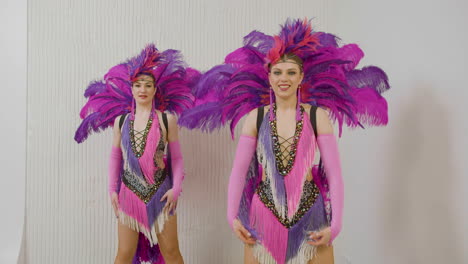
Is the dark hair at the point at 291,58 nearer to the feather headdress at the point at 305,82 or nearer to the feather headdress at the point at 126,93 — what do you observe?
the feather headdress at the point at 305,82

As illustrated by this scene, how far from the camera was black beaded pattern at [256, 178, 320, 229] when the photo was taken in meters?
1.44

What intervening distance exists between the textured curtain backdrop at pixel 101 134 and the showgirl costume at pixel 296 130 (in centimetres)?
76

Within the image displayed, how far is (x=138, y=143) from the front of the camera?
1.83 metres

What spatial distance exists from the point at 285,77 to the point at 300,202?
1.47 ft

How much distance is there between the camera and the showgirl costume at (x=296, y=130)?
56.9 inches

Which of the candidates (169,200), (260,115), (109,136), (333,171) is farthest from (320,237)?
(109,136)

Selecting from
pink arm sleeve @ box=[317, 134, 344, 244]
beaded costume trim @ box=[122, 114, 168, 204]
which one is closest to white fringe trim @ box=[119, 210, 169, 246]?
beaded costume trim @ box=[122, 114, 168, 204]

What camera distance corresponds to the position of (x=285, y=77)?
148 cm

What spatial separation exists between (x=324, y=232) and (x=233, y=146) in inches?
43.2

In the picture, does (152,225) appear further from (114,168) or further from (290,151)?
(290,151)
